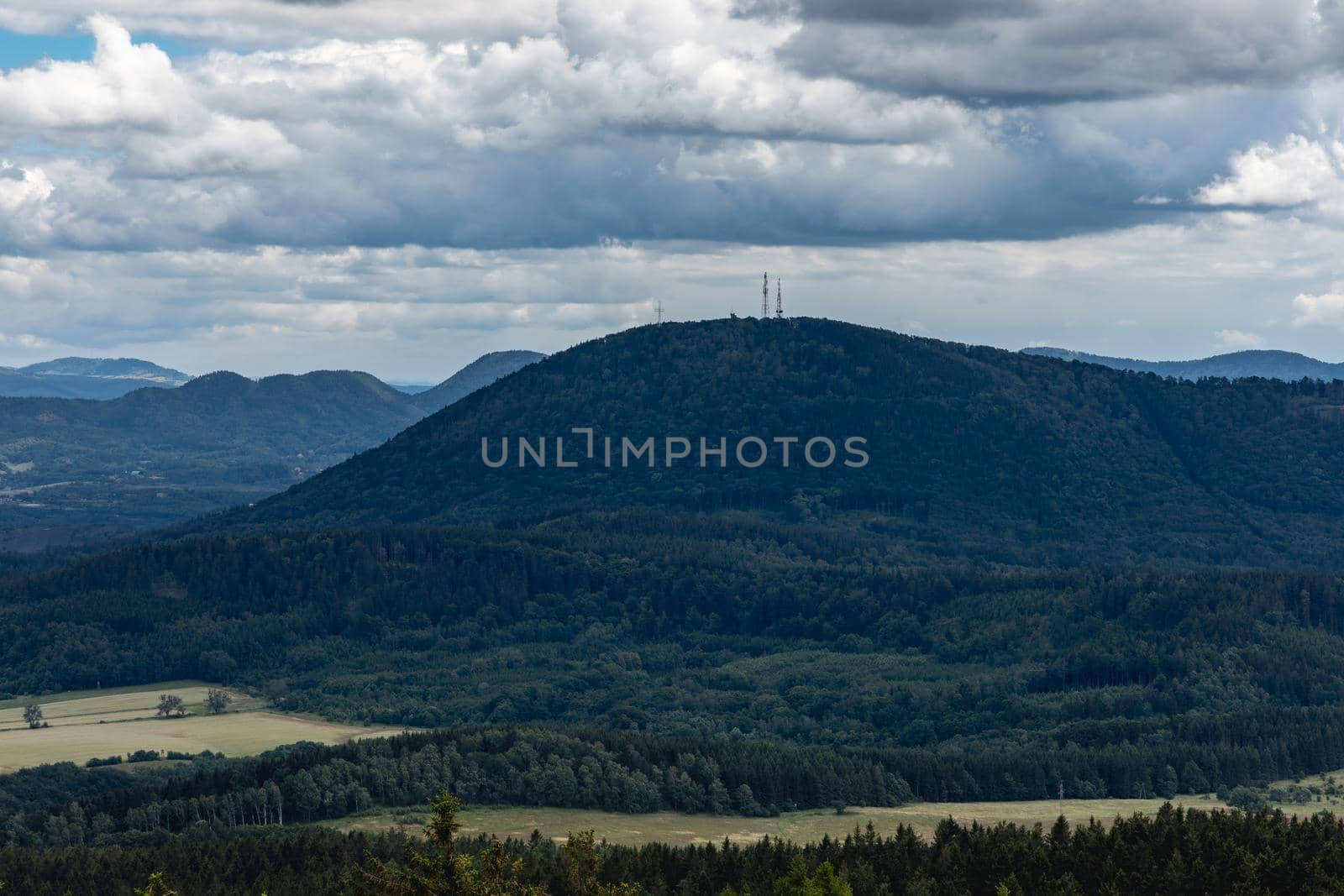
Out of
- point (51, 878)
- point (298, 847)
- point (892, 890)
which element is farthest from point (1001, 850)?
point (51, 878)

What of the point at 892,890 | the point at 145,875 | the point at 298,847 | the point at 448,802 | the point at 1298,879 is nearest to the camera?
the point at 448,802

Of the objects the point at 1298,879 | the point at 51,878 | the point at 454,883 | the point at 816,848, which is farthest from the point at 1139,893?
the point at 51,878

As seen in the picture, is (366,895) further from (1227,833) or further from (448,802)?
(1227,833)

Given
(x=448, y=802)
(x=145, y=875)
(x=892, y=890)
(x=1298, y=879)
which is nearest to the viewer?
(x=448, y=802)

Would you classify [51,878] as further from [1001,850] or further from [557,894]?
[1001,850]

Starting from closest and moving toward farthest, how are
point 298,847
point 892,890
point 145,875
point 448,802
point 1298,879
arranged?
point 448,802, point 1298,879, point 892,890, point 145,875, point 298,847

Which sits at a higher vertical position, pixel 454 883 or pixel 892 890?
pixel 454 883

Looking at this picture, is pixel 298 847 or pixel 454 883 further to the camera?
pixel 298 847

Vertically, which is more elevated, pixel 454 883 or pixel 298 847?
pixel 454 883

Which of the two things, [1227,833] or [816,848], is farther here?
[816,848]
